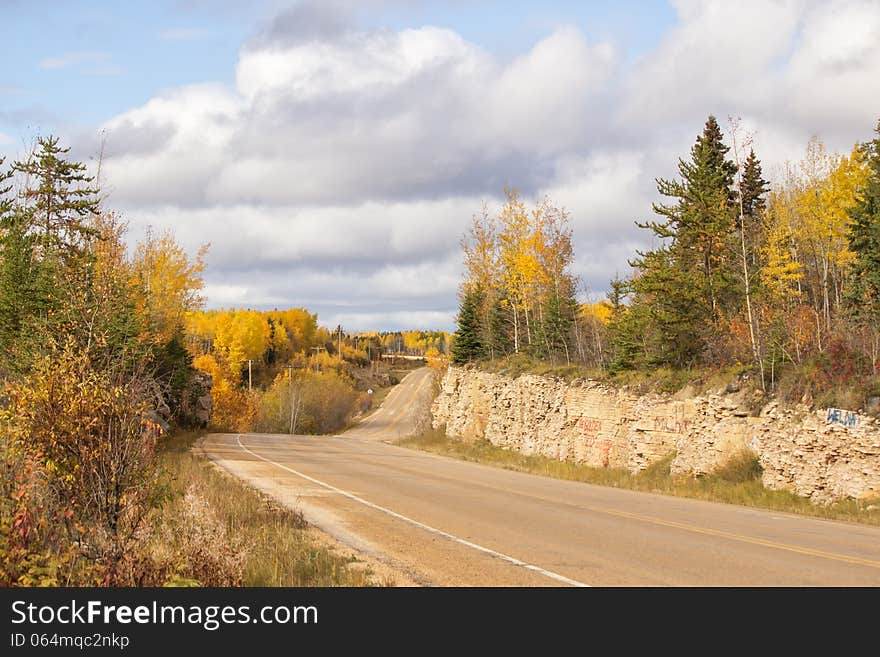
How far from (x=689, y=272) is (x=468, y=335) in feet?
65.7

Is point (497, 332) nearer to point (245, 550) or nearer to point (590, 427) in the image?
point (590, 427)

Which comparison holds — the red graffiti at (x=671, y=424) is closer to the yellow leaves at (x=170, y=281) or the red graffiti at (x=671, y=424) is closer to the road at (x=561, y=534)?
the road at (x=561, y=534)

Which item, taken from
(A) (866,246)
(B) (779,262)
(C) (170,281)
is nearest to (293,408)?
(C) (170,281)

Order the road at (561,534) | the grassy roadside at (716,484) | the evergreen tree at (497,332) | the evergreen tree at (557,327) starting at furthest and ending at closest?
the evergreen tree at (497,332) → the evergreen tree at (557,327) → the grassy roadside at (716,484) → the road at (561,534)

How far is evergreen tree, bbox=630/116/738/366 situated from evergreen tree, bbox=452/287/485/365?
53.2 ft

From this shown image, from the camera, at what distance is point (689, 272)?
91.6ft

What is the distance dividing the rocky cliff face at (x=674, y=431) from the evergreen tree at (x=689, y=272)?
248cm

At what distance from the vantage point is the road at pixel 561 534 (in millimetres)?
9398

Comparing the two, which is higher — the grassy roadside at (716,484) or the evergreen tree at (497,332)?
the evergreen tree at (497,332)

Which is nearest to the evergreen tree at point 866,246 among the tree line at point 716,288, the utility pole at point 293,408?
the tree line at point 716,288

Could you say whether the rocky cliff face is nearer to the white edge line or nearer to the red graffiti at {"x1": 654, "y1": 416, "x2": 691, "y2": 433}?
the red graffiti at {"x1": 654, "y1": 416, "x2": 691, "y2": 433}

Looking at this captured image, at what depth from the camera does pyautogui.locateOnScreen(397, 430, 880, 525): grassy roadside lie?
1669cm
